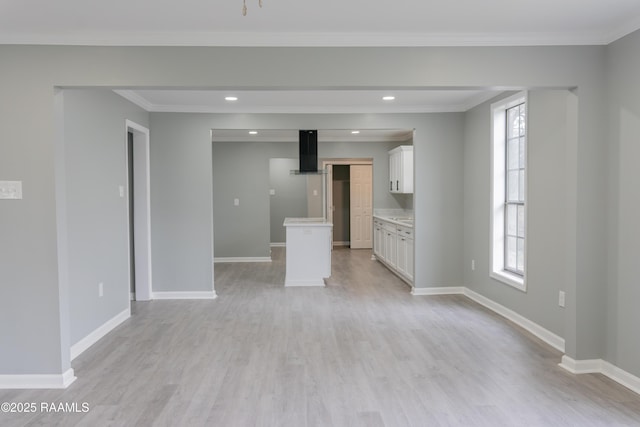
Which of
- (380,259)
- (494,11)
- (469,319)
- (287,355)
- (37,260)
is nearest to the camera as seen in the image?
(494,11)

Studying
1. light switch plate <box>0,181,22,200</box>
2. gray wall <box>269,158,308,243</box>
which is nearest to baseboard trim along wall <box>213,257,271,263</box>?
gray wall <box>269,158,308,243</box>

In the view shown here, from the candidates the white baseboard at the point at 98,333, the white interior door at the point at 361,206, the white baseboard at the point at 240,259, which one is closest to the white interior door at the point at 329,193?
the white interior door at the point at 361,206

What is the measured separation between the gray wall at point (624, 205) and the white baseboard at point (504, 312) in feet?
2.00

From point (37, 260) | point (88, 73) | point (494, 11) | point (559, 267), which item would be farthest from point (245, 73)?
point (559, 267)

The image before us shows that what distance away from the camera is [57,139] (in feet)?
10.1

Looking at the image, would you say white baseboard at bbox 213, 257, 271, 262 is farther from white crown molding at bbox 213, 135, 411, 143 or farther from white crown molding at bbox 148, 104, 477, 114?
white crown molding at bbox 148, 104, 477, 114

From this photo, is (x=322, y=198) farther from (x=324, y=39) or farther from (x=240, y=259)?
(x=324, y=39)

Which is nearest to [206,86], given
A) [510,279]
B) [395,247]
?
[510,279]

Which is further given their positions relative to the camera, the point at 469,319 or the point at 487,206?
the point at 487,206

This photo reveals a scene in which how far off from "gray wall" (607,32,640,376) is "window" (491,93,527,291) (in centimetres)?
122

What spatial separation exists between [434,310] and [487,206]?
4.45 feet

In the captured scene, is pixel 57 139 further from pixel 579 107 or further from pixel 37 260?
pixel 579 107

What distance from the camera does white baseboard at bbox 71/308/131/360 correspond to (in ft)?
12.1

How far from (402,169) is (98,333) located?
17.5 feet
